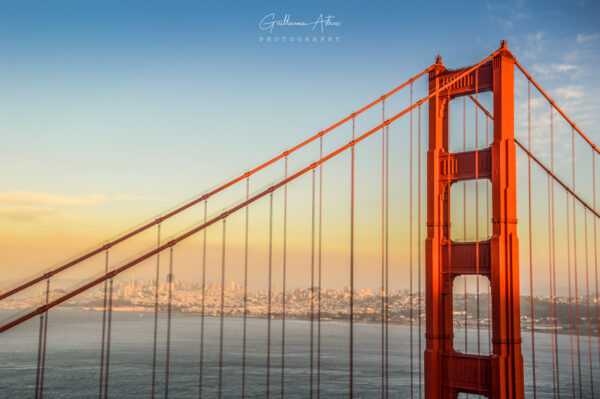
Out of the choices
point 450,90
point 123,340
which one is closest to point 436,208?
point 450,90

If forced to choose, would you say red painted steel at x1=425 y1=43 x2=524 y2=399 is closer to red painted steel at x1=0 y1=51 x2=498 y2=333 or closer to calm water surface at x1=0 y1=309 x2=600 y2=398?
red painted steel at x1=0 y1=51 x2=498 y2=333

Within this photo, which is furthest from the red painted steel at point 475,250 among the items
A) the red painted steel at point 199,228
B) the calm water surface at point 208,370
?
the calm water surface at point 208,370

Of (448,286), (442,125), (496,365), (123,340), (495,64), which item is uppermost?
(495,64)

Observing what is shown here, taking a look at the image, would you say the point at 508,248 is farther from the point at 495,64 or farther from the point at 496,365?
the point at 495,64

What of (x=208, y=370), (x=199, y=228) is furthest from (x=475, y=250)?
(x=208, y=370)

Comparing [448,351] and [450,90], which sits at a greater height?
[450,90]

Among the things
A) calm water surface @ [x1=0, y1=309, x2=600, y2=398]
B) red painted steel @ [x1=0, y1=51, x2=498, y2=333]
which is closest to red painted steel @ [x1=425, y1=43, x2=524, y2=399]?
red painted steel @ [x1=0, y1=51, x2=498, y2=333]

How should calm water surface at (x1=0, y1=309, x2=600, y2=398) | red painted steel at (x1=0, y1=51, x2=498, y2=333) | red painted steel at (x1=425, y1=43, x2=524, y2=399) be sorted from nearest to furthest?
red painted steel at (x1=0, y1=51, x2=498, y2=333) → red painted steel at (x1=425, y1=43, x2=524, y2=399) → calm water surface at (x1=0, y1=309, x2=600, y2=398)

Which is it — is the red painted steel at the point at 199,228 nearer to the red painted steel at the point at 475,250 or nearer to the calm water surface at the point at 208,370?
the red painted steel at the point at 475,250
